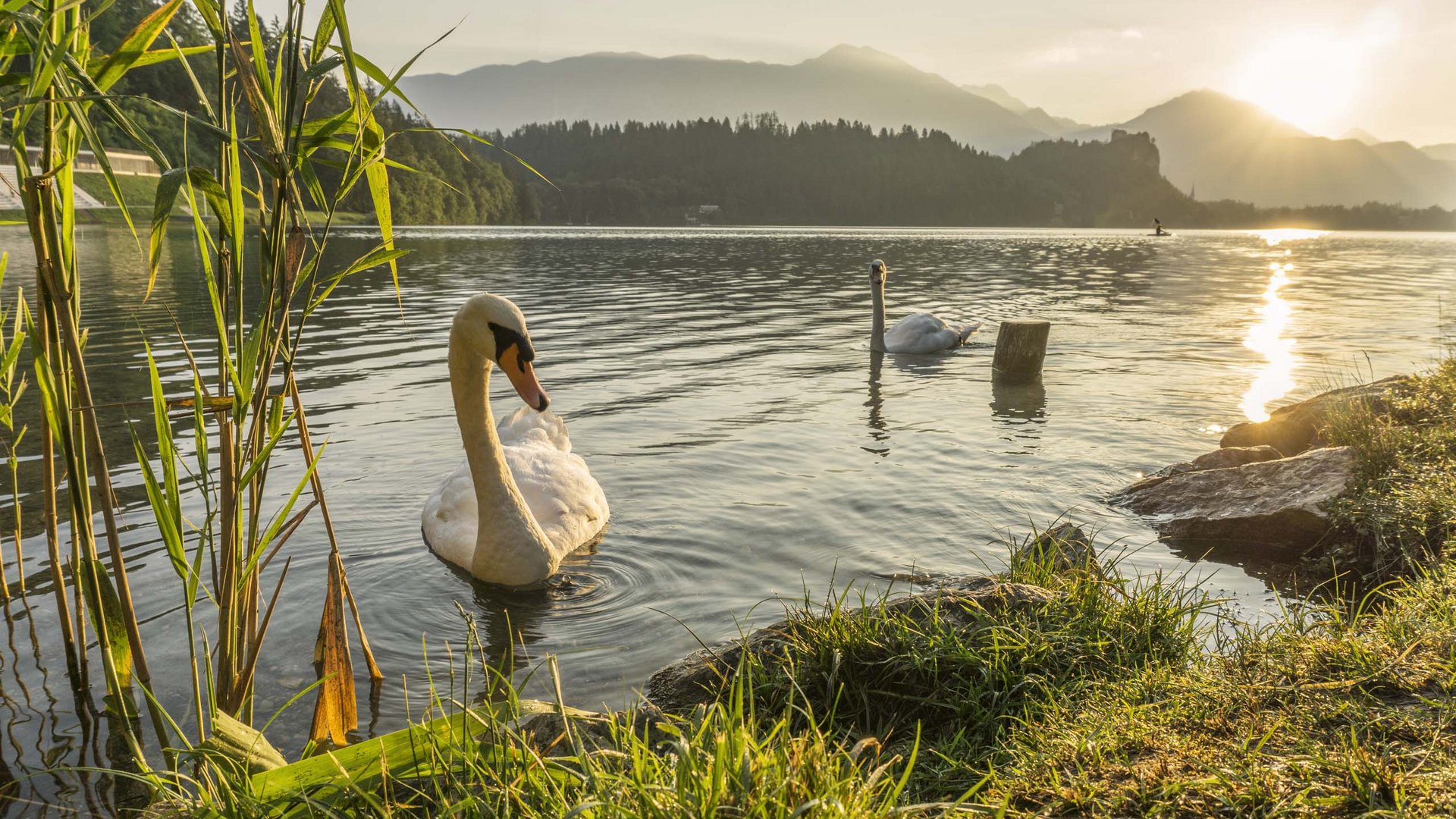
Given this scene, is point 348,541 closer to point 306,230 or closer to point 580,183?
point 306,230

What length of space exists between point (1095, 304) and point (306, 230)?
80.8ft

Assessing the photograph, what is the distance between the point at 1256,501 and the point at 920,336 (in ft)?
29.7

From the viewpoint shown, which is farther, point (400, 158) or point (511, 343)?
point (400, 158)

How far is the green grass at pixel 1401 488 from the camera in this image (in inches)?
199

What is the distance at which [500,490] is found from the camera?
5.40 m

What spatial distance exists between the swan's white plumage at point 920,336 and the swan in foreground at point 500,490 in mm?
9421

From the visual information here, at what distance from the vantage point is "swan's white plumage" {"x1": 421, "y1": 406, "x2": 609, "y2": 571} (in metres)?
5.97

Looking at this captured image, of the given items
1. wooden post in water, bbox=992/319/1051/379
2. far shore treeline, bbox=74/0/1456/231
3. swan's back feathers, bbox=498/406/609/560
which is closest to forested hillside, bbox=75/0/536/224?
far shore treeline, bbox=74/0/1456/231

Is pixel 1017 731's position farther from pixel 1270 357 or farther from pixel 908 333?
pixel 1270 357

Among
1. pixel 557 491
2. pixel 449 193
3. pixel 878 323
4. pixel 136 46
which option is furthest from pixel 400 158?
pixel 136 46

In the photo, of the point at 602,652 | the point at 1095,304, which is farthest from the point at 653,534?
the point at 1095,304

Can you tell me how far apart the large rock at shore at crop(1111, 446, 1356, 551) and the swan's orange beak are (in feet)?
15.1

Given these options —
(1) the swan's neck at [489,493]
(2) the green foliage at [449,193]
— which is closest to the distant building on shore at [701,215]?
(2) the green foliage at [449,193]

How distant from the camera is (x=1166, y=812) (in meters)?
2.46
